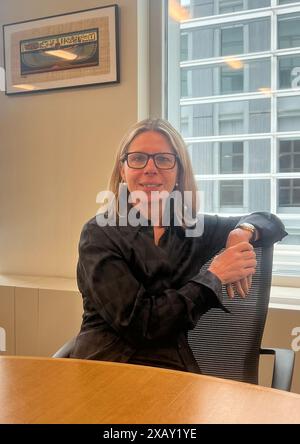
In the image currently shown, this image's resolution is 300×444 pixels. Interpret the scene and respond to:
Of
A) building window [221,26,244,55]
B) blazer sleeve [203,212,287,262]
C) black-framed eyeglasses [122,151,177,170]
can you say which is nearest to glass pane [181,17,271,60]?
building window [221,26,244,55]

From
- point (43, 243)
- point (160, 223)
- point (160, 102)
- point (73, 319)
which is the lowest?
point (73, 319)

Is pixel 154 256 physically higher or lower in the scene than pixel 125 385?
higher

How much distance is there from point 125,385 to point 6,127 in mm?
1886

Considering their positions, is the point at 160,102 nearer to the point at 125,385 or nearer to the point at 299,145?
the point at 299,145

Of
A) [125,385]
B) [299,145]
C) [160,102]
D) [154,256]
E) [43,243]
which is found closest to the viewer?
[125,385]

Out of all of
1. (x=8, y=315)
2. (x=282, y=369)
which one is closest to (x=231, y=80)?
(x=282, y=369)

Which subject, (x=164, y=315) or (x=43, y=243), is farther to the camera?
(x=43, y=243)

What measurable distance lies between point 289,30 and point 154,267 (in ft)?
4.60

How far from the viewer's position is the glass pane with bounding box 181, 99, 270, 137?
6.79 ft

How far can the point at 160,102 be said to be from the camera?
2176mm

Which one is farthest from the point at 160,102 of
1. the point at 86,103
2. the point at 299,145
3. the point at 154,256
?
the point at 154,256

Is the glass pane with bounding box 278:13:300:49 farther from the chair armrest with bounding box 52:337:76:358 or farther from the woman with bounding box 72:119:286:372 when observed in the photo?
the chair armrest with bounding box 52:337:76:358

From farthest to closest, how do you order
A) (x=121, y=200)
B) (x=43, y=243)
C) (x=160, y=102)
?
(x=43, y=243)
(x=160, y=102)
(x=121, y=200)

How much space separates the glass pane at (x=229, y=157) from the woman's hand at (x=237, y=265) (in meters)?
0.86
